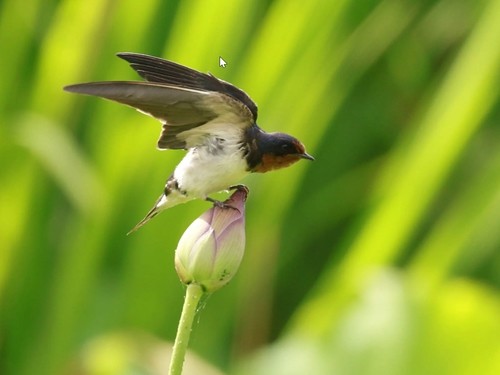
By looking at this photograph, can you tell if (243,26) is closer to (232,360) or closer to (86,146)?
(86,146)

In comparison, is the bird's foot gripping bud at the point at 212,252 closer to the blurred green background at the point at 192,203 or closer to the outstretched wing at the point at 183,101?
the outstretched wing at the point at 183,101

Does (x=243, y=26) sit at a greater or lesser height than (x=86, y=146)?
greater

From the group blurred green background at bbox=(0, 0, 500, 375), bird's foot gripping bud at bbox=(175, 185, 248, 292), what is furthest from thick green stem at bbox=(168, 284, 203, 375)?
blurred green background at bbox=(0, 0, 500, 375)

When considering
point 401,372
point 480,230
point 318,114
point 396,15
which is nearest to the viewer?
point 401,372

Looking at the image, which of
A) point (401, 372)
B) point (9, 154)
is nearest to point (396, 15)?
point (9, 154)

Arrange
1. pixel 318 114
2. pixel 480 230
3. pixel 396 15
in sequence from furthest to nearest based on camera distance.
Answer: pixel 396 15, pixel 318 114, pixel 480 230

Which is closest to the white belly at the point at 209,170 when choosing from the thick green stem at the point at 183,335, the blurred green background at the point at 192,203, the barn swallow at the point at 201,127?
the barn swallow at the point at 201,127
